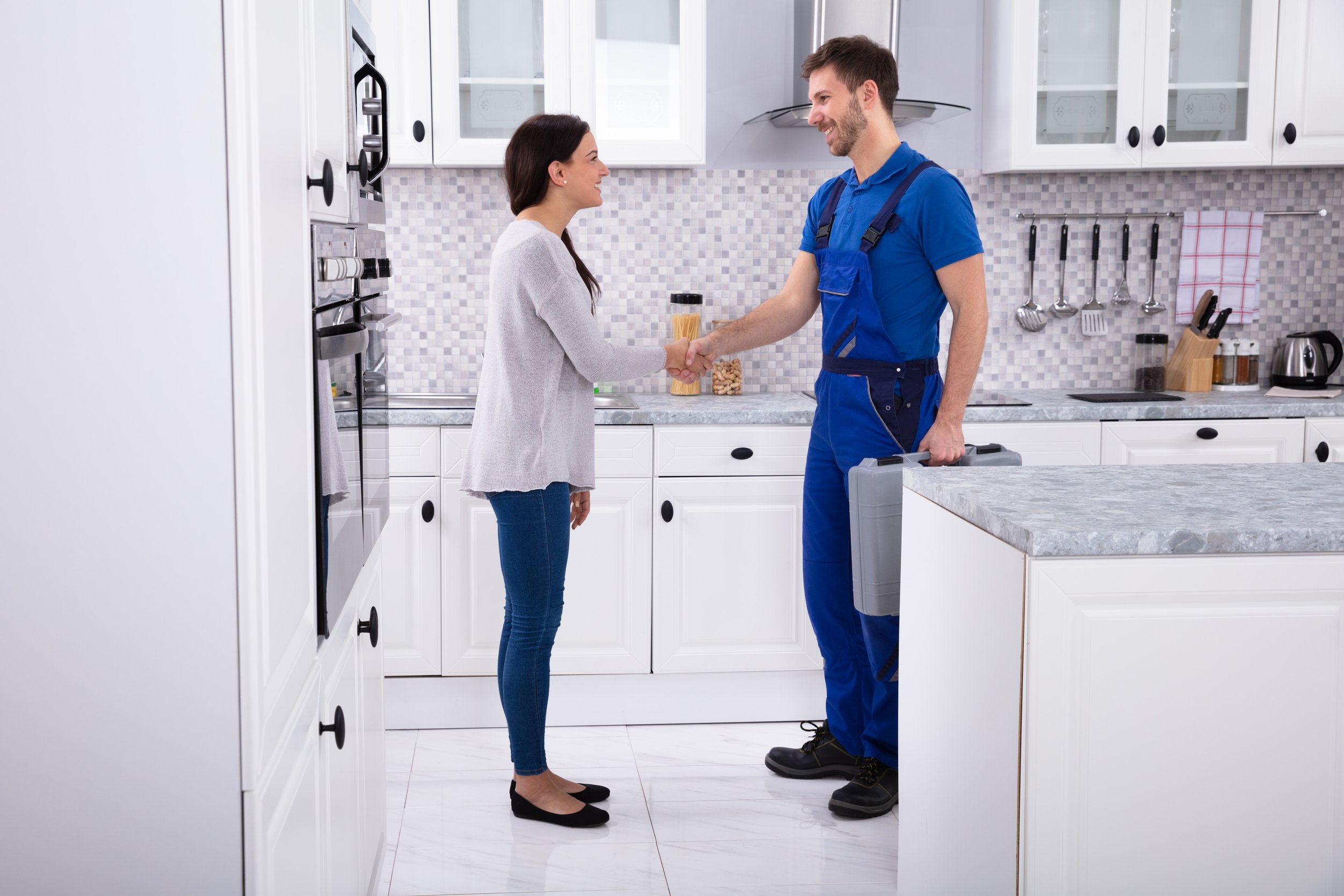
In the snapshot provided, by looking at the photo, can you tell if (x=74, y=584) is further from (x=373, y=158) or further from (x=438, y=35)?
(x=438, y=35)

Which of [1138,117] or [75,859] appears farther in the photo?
[1138,117]

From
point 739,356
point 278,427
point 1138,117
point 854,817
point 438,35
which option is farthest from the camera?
point 739,356

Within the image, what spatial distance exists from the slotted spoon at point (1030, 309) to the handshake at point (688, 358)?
4.30 feet

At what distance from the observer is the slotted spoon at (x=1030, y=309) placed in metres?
3.64

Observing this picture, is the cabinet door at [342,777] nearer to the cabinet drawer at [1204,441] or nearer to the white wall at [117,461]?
the white wall at [117,461]

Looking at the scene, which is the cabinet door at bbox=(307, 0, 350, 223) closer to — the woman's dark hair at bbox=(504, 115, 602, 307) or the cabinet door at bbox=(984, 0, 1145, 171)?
the woman's dark hair at bbox=(504, 115, 602, 307)

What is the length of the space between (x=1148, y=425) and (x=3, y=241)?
2900 millimetres

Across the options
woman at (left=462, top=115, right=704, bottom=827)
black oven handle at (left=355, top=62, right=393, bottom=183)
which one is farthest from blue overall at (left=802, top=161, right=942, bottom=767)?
black oven handle at (left=355, top=62, right=393, bottom=183)

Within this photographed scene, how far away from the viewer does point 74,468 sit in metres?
0.91

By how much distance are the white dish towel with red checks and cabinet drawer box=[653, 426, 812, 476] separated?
155 centimetres

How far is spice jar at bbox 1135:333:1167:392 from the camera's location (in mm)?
3613


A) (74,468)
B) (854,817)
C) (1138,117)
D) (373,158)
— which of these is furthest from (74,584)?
(1138,117)

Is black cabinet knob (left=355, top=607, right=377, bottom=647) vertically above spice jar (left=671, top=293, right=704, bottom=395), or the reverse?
spice jar (left=671, top=293, right=704, bottom=395)

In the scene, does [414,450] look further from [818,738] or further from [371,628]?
[818,738]
